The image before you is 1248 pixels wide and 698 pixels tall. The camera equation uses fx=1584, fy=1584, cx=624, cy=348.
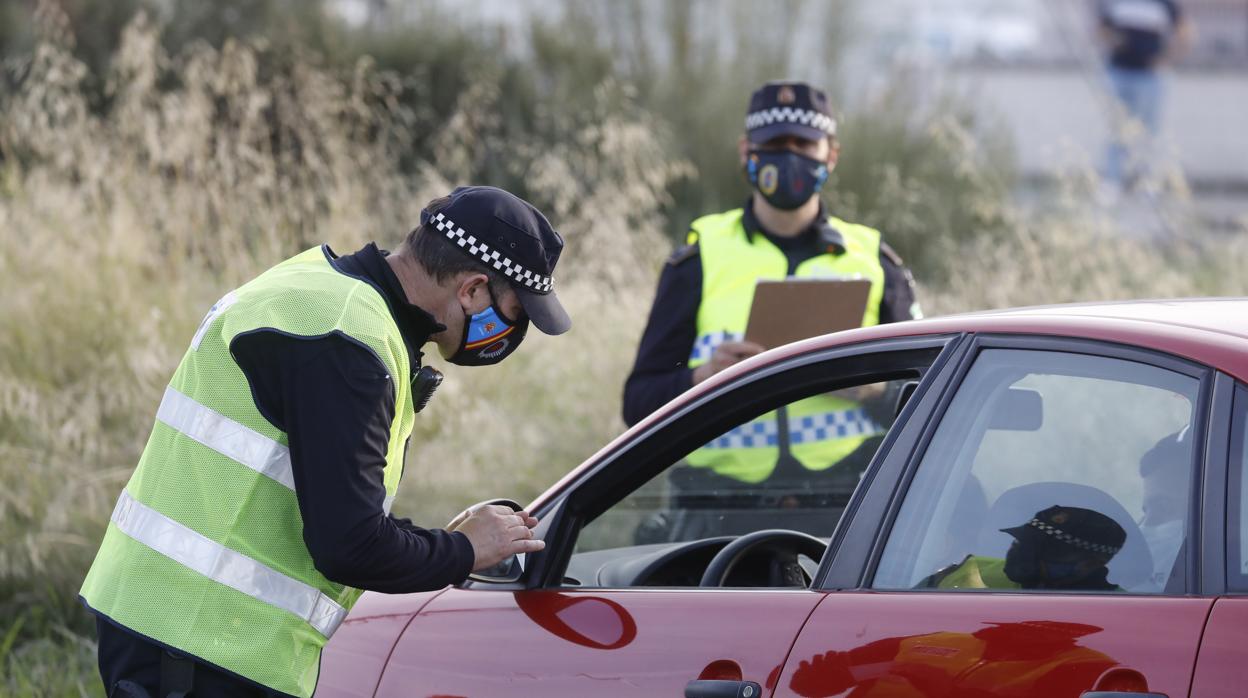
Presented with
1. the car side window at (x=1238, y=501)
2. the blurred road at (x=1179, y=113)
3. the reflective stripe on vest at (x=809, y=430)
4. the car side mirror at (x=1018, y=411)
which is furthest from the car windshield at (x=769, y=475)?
the blurred road at (x=1179, y=113)

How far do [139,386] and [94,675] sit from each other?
2391mm

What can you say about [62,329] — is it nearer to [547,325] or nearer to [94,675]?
[94,675]

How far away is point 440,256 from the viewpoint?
9.45 feet

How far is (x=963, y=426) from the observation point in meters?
2.53

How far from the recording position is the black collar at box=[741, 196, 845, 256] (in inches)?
186

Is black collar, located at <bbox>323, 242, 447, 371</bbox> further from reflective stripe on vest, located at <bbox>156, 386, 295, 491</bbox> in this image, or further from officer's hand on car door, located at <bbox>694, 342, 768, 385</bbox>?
officer's hand on car door, located at <bbox>694, 342, 768, 385</bbox>

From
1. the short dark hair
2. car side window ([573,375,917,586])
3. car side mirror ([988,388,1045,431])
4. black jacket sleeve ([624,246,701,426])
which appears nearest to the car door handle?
car side mirror ([988,388,1045,431])

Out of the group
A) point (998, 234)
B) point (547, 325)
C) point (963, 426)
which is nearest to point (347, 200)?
point (998, 234)

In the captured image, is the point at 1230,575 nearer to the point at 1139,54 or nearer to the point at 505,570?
the point at 505,570

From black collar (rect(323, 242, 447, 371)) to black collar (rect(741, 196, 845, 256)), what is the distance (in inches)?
78.2

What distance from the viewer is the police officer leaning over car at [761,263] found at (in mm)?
4562

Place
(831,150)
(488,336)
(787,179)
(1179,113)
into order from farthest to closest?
1. (1179,113)
2. (831,150)
3. (787,179)
4. (488,336)

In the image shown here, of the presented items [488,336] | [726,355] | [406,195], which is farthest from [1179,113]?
[488,336]

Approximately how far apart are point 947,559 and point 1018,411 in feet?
0.86
